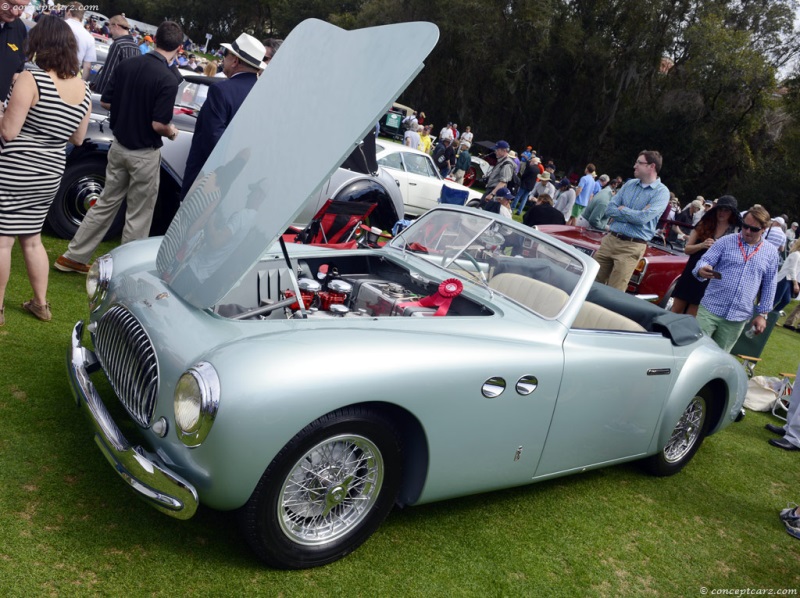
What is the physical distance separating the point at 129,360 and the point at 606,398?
2387 mm

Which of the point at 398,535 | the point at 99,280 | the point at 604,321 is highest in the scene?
the point at 604,321

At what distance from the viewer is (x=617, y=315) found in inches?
167

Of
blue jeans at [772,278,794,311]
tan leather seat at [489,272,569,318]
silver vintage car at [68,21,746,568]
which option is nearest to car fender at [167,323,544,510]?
silver vintage car at [68,21,746,568]

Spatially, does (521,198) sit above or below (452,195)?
below

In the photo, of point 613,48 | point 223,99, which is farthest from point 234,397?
point 613,48

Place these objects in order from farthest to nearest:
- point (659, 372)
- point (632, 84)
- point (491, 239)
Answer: point (632, 84)
point (491, 239)
point (659, 372)

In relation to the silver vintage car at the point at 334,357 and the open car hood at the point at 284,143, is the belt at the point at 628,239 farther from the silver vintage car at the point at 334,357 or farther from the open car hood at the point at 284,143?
the open car hood at the point at 284,143

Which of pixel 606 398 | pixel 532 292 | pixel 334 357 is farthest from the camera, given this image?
pixel 532 292

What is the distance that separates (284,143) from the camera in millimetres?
3199

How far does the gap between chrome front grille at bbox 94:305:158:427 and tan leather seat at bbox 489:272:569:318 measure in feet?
6.50

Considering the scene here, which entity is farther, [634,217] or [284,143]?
[634,217]

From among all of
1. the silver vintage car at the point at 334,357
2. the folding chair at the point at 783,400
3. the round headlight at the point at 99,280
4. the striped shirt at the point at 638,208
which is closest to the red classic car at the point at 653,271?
the striped shirt at the point at 638,208

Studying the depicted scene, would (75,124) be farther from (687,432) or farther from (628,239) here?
(628,239)

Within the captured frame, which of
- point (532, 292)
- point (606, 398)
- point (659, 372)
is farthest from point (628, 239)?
point (606, 398)
